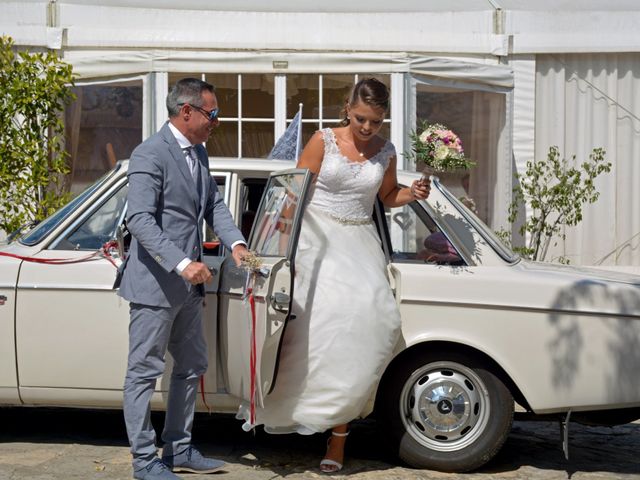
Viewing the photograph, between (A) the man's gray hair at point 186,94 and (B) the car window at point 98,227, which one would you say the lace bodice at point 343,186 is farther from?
(B) the car window at point 98,227

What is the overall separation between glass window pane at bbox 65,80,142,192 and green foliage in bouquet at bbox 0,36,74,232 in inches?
81.7

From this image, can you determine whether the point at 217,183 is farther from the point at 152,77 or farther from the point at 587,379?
the point at 152,77

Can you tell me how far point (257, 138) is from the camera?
35.9ft

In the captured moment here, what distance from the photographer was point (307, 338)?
5367 mm

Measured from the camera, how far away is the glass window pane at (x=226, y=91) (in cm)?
1082

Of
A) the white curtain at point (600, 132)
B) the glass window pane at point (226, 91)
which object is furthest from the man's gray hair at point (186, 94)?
the white curtain at point (600, 132)

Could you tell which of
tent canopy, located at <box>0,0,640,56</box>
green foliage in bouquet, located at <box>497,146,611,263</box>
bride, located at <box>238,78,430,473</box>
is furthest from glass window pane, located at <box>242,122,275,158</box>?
bride, located at <box>238,78,430,473</box>

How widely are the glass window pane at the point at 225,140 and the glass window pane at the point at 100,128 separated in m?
0.82

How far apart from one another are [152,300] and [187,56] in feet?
19.3

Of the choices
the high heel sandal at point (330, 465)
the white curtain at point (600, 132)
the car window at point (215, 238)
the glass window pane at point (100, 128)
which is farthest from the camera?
the white curtain at point (600, 132)

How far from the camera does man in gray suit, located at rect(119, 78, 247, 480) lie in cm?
507

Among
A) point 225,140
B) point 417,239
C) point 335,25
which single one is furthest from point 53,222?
point 335,25

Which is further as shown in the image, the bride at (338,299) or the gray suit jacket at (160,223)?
the bride at (338,299)

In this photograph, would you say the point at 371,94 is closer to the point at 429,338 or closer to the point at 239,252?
the point at 239,252
